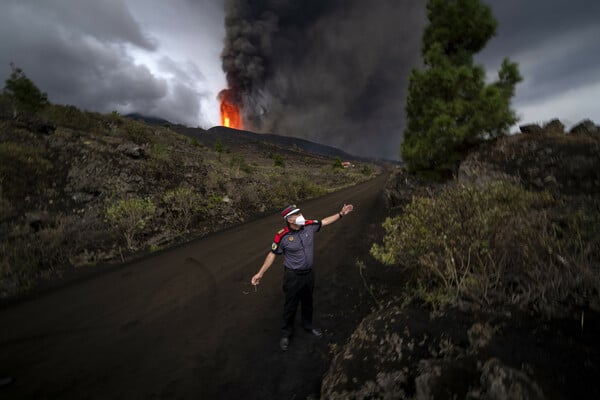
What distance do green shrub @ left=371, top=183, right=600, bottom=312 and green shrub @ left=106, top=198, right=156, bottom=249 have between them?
9.43 m

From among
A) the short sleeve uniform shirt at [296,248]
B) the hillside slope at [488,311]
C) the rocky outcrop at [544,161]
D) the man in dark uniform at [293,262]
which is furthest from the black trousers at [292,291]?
the rocky outcrop at [544,161]

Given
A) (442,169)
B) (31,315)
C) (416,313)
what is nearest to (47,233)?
(31,315)

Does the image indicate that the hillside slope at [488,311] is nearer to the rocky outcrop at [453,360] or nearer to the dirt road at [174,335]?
the rocky outcrop at [453,360]

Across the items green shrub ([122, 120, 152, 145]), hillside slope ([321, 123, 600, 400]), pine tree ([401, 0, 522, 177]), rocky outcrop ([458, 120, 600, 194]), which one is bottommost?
hillside slope ([321, 123, 600, 400])

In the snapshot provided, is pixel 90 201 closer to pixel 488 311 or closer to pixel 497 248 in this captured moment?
pixel 488 311

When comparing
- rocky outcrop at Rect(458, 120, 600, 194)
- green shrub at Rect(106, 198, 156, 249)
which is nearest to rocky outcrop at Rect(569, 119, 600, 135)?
rocky outcrop at Rect(458, 120, 600, 194)

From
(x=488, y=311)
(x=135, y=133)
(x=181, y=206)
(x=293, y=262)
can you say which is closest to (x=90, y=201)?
(x=181, y=206)

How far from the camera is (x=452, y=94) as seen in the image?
10.3 metres

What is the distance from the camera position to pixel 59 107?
2127cm

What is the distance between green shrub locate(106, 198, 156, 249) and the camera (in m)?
9.77

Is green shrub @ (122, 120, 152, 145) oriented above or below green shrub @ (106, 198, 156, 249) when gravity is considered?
above

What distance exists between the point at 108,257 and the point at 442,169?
1308 cm

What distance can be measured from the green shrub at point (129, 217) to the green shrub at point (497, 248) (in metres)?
9.43

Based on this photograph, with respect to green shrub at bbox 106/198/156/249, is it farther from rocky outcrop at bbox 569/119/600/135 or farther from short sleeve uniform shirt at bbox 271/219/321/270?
rocky outcrop at bbox 569/119/600/135
